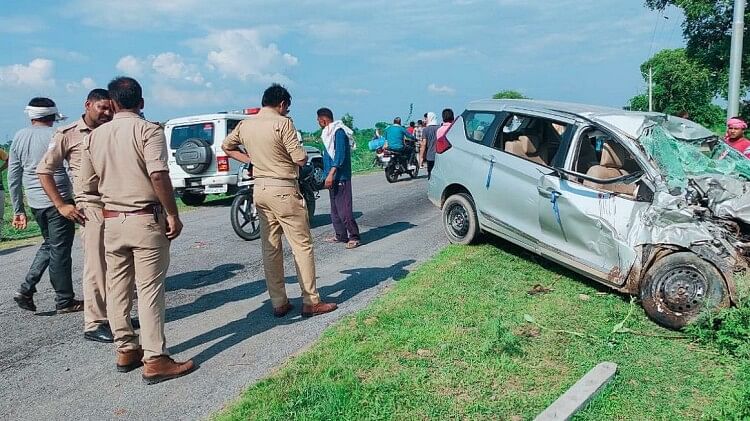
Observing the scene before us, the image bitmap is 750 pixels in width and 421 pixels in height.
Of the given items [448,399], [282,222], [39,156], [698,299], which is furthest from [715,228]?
[39,156]

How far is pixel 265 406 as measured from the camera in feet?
12.0

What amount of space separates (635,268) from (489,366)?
1.87m

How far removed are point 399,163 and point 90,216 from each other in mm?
11950

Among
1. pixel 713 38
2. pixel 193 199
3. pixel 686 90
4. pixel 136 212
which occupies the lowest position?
pixel 193 199

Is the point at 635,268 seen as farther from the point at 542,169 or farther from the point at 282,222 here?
the point at 282,222

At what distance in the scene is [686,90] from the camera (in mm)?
25656

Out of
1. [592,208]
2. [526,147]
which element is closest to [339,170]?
[526,147]

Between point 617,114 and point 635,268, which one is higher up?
point 617,114

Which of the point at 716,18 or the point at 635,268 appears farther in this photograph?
the point at 716,18

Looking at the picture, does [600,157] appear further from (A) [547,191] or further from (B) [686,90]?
(B) [686,90]

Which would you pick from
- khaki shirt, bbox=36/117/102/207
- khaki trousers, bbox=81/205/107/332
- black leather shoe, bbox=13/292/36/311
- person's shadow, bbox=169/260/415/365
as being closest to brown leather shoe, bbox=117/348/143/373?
person's shadow, bbox=169/260/415/365

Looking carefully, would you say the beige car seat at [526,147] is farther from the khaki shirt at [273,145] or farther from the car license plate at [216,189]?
the car license plate at [216,189]

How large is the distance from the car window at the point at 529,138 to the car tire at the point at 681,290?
1.88 meters

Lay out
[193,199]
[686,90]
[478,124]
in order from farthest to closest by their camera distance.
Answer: [686,90] < [193,199] < [478,124]
